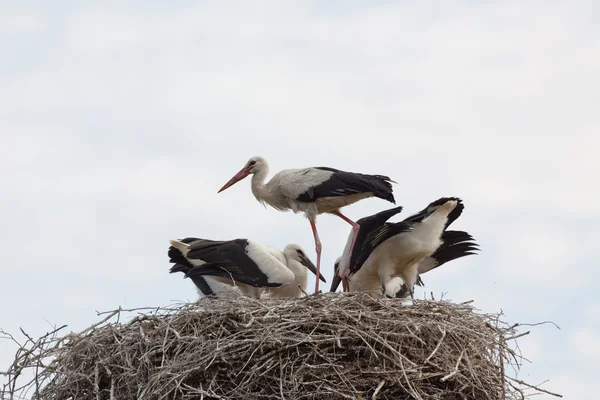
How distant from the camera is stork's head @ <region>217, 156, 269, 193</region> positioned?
9.95 meters

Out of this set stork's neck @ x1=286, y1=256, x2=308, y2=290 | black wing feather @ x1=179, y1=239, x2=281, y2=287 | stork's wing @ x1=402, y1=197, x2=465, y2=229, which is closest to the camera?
stork's wing @ x1=402, y1=197, x2=465, y2=229

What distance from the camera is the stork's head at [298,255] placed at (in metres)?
9.97

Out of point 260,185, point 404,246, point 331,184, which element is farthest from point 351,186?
point 260,185

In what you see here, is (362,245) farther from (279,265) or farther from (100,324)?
(100,324)

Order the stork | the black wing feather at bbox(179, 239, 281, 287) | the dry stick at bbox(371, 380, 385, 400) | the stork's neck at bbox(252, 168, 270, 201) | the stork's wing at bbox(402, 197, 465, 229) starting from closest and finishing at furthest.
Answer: the dry stick at bbox(371, 380, 385, 400), the stork's wing at bbox(402, 197, 465, 229), the black wing feather at bbox(179, 239, 281, 287), the stork, the stork's neck at bbox(252, 168, 270, 201)

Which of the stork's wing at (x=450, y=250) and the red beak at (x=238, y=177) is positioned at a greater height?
the red beak at (x=238, y=177)

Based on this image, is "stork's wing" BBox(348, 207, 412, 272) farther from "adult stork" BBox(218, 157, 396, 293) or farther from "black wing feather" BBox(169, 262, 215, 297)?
"black wing feather" BBox(169, 262, 215, 297)

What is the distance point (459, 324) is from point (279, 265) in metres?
2.30

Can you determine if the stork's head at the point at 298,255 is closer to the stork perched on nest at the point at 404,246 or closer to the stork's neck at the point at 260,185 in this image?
the stork perched on nest at the point at 404,246

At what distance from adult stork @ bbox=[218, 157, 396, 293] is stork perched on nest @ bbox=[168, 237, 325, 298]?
0.30 metres

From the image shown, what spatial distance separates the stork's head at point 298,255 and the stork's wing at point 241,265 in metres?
0.54

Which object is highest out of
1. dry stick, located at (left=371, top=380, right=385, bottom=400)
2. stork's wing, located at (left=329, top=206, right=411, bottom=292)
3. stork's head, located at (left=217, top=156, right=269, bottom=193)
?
stork's head, located at (left=217, top=156, right=269, bottom=193)

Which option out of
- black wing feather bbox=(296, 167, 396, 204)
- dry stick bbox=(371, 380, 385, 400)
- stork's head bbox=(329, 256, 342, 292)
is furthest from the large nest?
stork's head bbox=(329, 256, 342, 292)

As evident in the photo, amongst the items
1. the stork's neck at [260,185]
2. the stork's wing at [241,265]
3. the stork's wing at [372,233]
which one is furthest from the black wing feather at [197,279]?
the stork's wing at [372,233]
